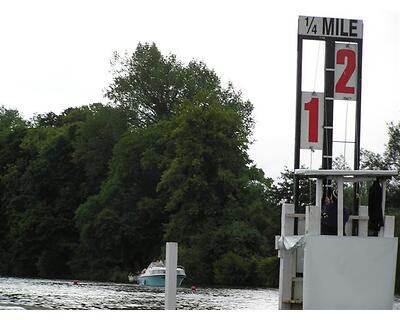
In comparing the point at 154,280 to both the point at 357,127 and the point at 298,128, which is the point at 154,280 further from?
the point at 298,128

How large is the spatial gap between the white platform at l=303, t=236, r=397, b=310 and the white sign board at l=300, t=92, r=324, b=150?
4.82 feet

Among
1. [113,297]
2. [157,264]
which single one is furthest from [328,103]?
[157,264]

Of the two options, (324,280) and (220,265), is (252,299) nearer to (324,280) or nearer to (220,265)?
(220,265)

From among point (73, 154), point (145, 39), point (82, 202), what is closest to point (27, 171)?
point (73, 154)

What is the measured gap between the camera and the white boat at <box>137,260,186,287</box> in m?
24.7

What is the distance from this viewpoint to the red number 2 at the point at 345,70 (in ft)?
34.7

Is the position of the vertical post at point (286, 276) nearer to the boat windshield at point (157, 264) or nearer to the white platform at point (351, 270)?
the white platform at point (351, 270)

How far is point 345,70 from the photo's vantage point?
10.7 meters

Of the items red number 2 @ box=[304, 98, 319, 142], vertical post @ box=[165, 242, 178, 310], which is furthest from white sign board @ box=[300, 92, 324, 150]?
vertical post @ box=[165, 242, 178, 310]

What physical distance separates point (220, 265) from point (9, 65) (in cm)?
622

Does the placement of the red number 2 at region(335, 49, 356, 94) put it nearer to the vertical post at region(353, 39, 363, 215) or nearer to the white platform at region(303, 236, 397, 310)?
the vertical post at region(353, 39, 363, 215)

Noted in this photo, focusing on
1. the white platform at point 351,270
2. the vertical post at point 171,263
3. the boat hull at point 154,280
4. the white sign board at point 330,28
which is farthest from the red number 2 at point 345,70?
the boat hull at point 154,280

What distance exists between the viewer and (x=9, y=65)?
22.1 meters

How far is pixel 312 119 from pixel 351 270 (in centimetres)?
186
